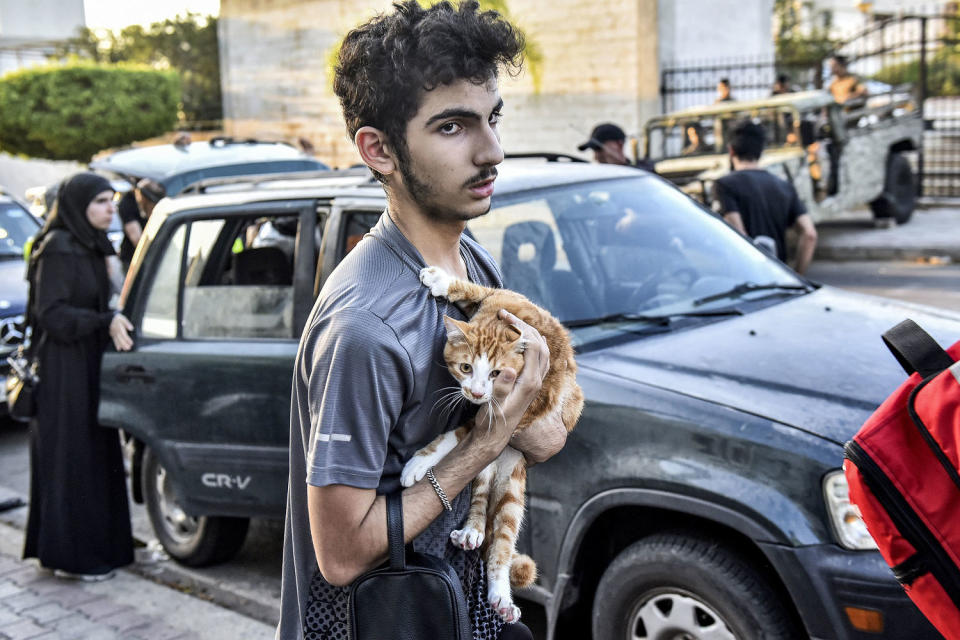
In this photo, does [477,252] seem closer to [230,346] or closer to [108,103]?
[230,346]

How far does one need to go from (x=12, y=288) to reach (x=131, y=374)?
436 centimetres

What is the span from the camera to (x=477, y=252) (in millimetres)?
2264

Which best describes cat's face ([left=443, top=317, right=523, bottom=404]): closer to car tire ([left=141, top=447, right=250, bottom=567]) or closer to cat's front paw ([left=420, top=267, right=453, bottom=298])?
cat's front paw ([left=420, top=267, right=453, bottom=298])

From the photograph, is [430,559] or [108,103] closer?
[430,559]

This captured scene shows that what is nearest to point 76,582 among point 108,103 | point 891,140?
point 891,140

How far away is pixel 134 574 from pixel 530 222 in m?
2.90

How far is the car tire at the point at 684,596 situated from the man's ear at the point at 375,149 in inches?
73.0

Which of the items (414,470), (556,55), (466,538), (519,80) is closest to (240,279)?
(466,538)

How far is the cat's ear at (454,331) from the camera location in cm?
184

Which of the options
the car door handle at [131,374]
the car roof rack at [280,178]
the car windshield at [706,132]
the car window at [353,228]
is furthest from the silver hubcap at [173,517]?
the car windshield at [706,132]

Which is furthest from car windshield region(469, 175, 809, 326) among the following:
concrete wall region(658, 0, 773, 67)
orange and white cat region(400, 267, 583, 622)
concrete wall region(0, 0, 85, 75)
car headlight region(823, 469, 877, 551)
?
concrete wall region(0, 0, 85, 75)

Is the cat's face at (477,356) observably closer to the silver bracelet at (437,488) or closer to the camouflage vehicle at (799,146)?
the silver bracelet at (437,488)

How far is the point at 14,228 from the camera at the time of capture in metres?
10.0

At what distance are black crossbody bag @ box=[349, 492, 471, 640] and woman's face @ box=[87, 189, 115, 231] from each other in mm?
4079
